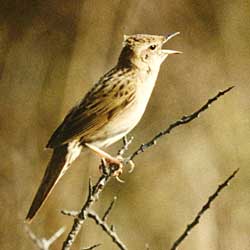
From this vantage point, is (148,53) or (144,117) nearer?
(148,53)

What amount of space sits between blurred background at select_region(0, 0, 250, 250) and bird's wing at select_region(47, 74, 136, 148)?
2406 millimetres

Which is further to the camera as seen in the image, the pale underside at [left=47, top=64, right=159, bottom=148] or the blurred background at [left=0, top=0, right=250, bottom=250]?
the blurred background at [left=0, top=0, right=250, bottom=250]

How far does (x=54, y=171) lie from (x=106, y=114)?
16.4 inches

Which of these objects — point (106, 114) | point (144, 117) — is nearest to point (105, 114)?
point (106, 114)

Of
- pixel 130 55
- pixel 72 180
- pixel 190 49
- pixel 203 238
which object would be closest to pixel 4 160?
pixel 72 180

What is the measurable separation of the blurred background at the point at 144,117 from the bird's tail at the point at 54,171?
2483 mm

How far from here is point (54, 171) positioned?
4.82 m

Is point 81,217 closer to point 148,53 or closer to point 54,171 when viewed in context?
point 54,171

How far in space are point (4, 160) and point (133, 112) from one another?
3.71 metres

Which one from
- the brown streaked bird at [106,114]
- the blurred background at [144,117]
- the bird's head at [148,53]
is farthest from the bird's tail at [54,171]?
the blurred background at [144,117]

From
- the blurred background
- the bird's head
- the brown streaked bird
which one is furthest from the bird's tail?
the blurred background

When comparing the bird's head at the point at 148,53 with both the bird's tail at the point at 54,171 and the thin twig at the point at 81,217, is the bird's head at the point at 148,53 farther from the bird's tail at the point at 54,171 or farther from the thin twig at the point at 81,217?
the thin twig at the point at 81,217

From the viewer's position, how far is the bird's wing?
4930 millimetres

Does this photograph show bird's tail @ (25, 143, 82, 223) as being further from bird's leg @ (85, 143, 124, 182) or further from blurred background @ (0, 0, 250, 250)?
blurred background @ (0, 0, 250, 250)
